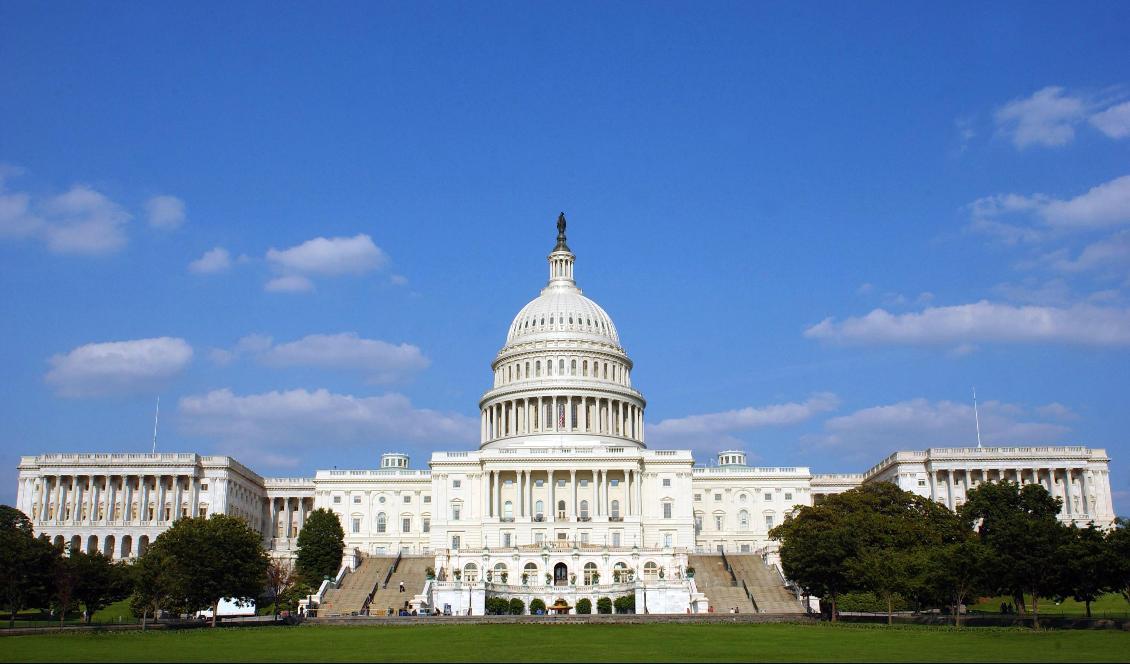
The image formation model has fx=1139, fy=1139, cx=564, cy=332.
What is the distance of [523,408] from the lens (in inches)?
5428

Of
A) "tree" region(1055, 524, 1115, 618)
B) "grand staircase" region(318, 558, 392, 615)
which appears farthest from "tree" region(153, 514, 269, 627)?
"tree" region(1055, 524, 1115, 618)

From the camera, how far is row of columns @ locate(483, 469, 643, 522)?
120475 mm

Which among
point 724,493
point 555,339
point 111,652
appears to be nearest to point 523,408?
point 555,339

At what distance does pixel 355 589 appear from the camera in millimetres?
97812

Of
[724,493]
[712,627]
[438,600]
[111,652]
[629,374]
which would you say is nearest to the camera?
[111,652]

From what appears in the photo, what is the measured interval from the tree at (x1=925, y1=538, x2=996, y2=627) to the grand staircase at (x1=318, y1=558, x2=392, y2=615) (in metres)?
43.5

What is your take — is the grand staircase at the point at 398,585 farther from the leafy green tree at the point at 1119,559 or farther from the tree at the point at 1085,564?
the leafy green tree at the point at 1119,559

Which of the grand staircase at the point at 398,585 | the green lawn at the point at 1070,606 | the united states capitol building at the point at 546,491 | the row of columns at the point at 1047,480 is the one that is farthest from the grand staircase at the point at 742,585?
the row of columns at the point at 1047,480

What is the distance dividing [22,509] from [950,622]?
101211 mm

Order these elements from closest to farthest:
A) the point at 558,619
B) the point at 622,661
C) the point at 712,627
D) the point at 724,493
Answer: the point at 622,661 < the point at 712,627 < the point at 558,619 < the point at 724,493

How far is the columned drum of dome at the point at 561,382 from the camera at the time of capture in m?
136

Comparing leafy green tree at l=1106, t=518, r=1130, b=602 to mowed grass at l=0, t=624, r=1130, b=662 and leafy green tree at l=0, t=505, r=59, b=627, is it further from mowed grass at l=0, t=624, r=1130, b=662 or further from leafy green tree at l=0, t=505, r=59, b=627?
leafy green tree at l=0, t=505, r=59, b=627

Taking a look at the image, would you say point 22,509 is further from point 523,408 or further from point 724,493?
point 724,493

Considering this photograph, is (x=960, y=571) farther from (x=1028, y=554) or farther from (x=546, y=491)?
(x=546, y=491)
